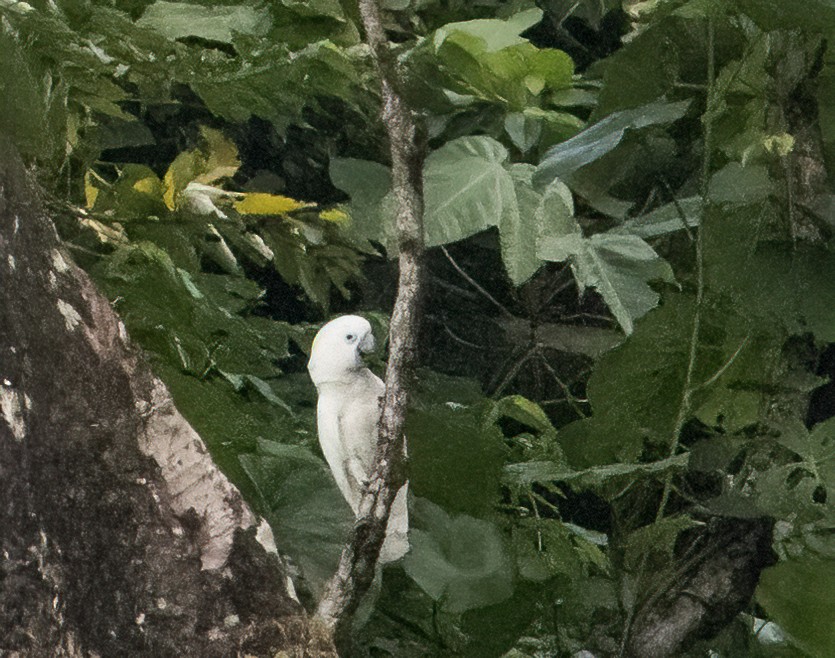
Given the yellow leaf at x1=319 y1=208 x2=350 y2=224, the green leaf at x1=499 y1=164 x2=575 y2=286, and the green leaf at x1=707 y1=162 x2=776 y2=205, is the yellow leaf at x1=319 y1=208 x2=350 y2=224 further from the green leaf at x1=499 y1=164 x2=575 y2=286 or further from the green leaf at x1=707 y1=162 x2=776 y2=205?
the green leaf at x1=707 y1=162 x2=776 y2=205

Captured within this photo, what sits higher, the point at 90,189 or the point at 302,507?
the point at 90,189

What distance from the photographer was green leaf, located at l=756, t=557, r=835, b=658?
66cm

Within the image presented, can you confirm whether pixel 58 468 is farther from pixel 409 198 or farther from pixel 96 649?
pixel 409 198

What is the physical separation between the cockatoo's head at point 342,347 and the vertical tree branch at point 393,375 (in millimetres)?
96

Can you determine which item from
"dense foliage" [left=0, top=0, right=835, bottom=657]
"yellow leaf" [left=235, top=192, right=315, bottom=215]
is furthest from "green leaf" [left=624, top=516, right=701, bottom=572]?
"yellow leaf" [left=235, top=192, right=315, bottom=215]

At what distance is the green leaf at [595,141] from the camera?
63cm

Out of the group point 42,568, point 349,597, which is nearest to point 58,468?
point 42,568

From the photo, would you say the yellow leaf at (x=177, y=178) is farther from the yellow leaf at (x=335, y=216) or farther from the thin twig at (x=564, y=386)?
the thin twig at (x=564, y=386)

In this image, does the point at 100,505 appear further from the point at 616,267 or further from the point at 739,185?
the point at 739,185

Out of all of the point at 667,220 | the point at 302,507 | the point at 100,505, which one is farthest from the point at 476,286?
the point at 100,505

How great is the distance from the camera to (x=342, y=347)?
2.08 ft

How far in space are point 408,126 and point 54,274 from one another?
0.20 m

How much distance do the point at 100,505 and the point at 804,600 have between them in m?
0.46

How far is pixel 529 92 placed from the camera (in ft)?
2.32
